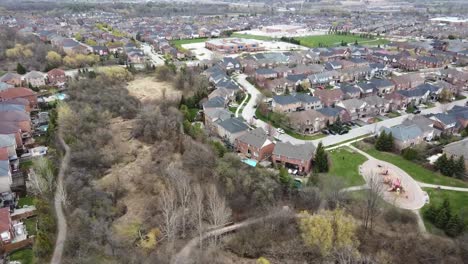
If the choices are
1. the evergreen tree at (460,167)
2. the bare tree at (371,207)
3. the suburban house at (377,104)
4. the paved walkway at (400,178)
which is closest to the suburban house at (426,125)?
the suburban house at (377,104)

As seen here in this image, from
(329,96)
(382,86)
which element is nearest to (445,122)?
(329,96)

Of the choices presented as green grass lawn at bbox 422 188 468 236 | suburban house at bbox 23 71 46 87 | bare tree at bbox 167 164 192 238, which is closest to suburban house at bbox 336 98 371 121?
green grass lawn at bbox 422 188 468 236

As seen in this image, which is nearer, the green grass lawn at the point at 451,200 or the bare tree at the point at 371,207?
the bare tree at the point at 371,207

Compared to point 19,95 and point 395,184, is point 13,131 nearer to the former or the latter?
point 19,95

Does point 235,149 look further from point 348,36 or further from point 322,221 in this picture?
point 348,36

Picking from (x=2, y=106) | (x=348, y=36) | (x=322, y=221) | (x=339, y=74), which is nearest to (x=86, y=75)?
(x=2, y=106)

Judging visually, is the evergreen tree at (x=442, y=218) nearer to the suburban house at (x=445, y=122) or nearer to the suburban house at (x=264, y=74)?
the suburban house at (x=445, y=122)
